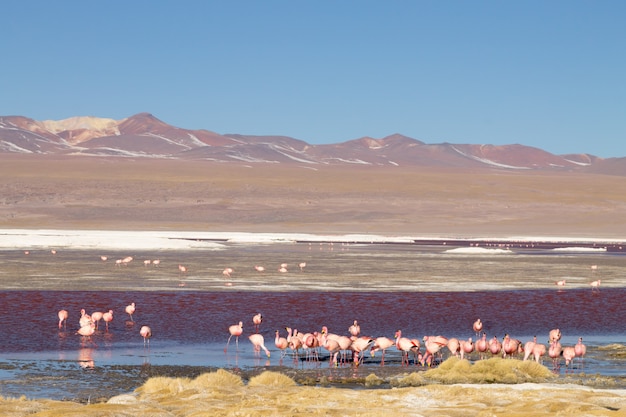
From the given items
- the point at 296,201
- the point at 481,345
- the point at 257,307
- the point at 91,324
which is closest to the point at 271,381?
the point at 481,345

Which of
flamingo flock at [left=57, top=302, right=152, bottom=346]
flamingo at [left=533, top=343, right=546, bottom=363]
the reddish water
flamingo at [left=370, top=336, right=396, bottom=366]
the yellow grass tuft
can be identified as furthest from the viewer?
the reddish water

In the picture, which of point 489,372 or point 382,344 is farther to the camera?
point 382,344

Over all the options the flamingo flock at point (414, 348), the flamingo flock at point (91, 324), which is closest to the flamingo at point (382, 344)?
the flamingo flock at point (414, 348)

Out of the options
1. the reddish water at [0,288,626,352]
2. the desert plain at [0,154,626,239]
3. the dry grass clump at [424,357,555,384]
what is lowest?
the dry grass clump at [424,357,555,384]

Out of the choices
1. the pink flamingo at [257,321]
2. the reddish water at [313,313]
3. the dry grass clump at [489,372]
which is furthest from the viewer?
the reddish water at [313,313]

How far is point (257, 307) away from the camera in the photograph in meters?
24.5

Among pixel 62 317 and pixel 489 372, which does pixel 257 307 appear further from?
pixel 489 372

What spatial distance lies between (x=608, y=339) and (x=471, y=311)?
4.68 meters

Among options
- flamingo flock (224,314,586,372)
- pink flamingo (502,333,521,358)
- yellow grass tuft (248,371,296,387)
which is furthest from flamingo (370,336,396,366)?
yellow grass tuft (248,371,296,387)

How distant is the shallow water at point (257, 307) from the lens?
16.5 metres

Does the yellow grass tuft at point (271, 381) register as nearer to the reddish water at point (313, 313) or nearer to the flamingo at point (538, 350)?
the flamingo at point (538, 350)

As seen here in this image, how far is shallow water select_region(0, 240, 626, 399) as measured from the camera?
54.2 feet

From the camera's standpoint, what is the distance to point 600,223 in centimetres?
9944

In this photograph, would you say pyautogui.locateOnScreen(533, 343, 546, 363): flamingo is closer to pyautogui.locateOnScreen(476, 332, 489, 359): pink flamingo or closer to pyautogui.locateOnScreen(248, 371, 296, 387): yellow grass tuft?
pyautogui.locateOnScreen(476, 332, 489, 359): pink flamingo
